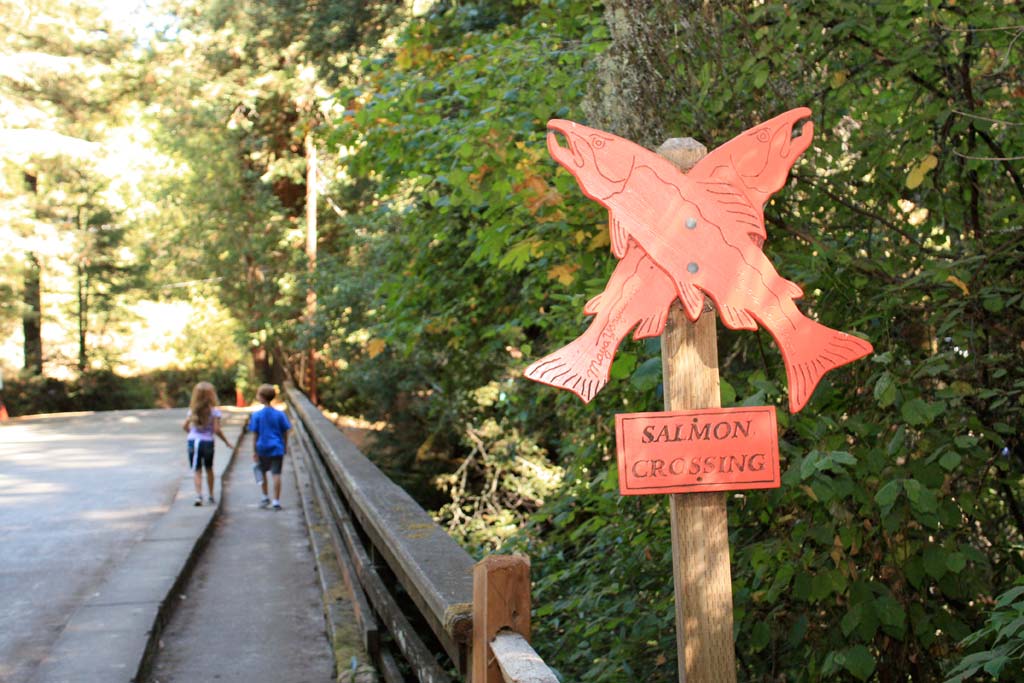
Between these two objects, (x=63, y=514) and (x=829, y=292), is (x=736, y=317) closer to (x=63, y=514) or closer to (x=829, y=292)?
(x=829, y=292)

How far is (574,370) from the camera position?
3.25 m

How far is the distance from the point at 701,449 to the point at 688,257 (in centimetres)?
58

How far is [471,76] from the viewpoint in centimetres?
744

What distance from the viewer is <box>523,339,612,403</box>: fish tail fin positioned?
3.20 metres

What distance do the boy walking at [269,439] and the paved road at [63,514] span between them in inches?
48.4

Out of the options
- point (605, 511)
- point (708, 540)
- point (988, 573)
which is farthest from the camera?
point (605, 511)

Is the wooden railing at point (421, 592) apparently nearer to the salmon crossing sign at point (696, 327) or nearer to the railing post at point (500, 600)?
the railing post at point (500, 600)

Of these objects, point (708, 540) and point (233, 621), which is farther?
point (233, 621)

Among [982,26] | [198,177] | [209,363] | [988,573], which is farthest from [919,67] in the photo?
[209,363]

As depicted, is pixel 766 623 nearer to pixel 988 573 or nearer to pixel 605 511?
pixel 988 573

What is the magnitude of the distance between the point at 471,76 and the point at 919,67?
134 inches

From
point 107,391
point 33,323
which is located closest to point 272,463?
point 33,323

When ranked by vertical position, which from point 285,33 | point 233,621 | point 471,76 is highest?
point 285,33

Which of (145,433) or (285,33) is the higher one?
(285,33)
